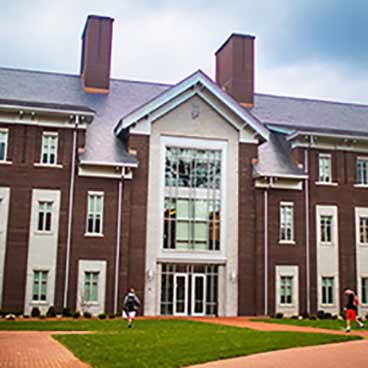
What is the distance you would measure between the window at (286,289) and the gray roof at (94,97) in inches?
399

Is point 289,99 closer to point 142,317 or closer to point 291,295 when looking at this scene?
point 291,295

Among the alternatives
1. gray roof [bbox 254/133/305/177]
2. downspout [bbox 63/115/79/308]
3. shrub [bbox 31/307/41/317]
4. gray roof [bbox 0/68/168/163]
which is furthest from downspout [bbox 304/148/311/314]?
shrub [bbox 31/307/41/317]

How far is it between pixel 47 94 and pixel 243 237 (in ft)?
43.6

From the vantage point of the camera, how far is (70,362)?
542 inches

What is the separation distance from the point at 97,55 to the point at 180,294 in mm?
15030

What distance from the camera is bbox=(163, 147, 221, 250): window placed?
32250mm

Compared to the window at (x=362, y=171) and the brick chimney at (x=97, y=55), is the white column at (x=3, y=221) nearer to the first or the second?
the brick chimney at (x=97, y=55)

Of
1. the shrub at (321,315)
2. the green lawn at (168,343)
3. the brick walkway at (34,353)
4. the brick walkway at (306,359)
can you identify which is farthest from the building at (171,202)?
the brick walkway at (306,359)

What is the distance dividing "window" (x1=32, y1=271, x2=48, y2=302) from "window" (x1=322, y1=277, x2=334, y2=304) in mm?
14643

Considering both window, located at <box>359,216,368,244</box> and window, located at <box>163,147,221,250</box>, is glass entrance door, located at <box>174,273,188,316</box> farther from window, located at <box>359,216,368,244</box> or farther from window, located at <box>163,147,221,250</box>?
window, located at <box>359,216,368,244</box>

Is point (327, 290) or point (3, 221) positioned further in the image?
point (327, 290)

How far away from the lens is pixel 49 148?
103ft

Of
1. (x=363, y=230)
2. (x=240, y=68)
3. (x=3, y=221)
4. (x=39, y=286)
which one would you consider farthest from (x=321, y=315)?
(x=3, y=221)

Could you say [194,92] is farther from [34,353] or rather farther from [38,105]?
[34,353]
